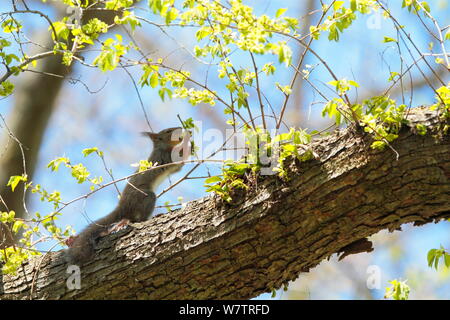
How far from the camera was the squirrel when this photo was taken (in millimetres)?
3725

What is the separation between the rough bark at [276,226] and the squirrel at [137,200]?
0.13 metres

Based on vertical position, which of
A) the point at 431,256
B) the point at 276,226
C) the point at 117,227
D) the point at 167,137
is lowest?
the point at 431,256

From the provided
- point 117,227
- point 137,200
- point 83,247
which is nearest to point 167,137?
point 137,200

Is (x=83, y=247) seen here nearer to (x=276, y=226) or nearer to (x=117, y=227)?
(x=117, y=227)

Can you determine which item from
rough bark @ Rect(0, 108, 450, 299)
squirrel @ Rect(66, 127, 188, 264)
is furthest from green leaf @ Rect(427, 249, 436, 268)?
squirrel @ Rect(66, 127, 188, 264)

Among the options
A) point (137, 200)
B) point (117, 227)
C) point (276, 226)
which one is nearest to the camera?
point (276, 226)

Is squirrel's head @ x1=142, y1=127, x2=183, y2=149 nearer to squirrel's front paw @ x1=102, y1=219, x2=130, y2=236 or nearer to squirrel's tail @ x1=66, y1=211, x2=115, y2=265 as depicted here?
squirrel's front paw @ x1=102, y1=219, x2=130, y2=236

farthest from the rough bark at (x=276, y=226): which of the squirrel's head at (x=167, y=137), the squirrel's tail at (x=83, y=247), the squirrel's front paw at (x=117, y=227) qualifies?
the squirrel's head at (x=167, y=137)

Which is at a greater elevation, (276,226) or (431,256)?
A: (276,226)

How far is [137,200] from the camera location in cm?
472

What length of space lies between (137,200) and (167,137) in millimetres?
1003

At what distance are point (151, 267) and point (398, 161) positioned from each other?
5.41ft

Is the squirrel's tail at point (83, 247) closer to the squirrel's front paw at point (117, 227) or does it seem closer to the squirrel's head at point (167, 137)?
the squirrel's front paw at point (117, 227)
